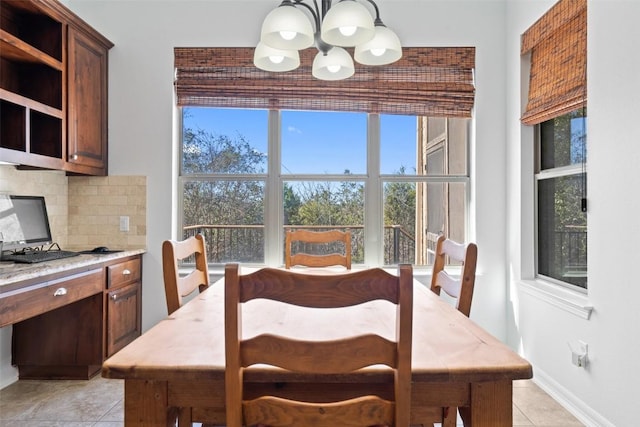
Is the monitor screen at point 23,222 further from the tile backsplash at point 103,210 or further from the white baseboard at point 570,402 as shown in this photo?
the white baseboard at point 570,402

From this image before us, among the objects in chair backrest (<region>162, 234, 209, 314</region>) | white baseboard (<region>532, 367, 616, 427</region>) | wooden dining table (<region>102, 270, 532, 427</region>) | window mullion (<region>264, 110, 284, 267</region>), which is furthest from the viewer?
window mullion (<region>264, 110, 284, 267</region>)

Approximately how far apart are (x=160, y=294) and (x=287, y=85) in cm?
194

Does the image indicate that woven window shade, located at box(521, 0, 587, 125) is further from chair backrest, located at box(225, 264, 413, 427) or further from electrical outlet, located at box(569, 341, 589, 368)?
chair backrest, located at box(225, 264, 413, 427)

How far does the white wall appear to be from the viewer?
1.86m

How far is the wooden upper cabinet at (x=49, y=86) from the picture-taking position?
96.0 inches

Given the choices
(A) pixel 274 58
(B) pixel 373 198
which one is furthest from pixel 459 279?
(B) pixel 373 198

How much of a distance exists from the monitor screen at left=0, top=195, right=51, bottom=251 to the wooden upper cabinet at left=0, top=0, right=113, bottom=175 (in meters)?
0.26

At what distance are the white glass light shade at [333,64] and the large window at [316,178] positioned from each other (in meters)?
1.28

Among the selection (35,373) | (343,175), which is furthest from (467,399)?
(35,373)

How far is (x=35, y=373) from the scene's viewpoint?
8.89 ft

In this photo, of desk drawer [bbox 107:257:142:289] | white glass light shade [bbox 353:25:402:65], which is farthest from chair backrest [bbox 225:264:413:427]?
desk drawer [bbox 107:257:142:289]

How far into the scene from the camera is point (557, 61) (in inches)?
99.5

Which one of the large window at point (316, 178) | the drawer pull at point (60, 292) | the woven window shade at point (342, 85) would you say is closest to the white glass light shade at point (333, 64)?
the woven window shade at point (342, 85)

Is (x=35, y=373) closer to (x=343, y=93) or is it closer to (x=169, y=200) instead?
(x=169, y=200)
